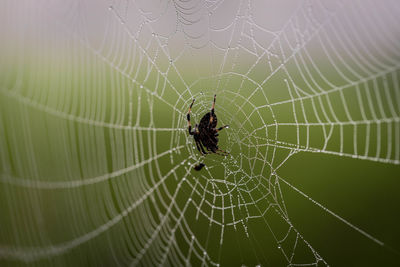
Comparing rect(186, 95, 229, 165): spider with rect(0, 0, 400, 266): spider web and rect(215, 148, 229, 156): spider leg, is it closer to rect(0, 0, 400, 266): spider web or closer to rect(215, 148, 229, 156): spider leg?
rect(215, 148, 229, 156): spider leg

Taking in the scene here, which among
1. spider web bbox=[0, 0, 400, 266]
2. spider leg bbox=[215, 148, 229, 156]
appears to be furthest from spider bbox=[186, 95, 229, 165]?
spider web bbox=[0, 0, 400, 266]

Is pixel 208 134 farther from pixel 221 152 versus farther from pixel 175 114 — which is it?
pixel 175 114

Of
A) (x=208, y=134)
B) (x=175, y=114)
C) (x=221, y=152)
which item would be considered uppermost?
(x=175, y=114)

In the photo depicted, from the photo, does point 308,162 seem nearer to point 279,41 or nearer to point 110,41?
point 279,41

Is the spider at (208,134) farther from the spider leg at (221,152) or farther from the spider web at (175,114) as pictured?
the spider web at (175,114)

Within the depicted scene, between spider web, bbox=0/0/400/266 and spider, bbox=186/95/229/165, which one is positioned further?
spider, bbox=186/95/229/165

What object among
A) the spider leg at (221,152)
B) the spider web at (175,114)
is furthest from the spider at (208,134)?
the spider web at (175,114)

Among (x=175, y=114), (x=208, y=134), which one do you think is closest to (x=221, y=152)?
(x=208, y=134)

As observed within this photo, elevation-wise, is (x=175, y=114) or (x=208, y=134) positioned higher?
(x=175, y=114)
